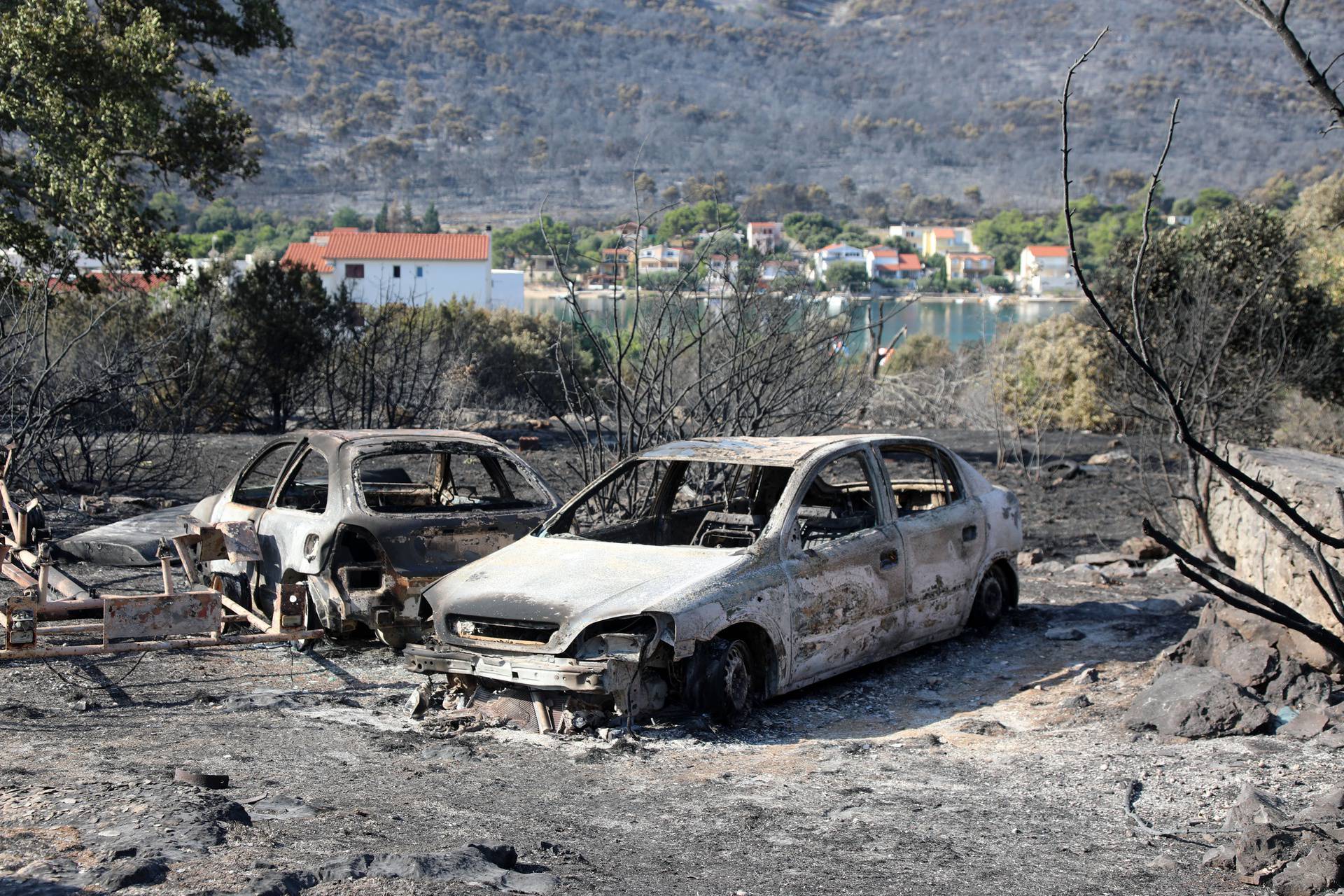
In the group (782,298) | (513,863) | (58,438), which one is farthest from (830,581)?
(58,438)

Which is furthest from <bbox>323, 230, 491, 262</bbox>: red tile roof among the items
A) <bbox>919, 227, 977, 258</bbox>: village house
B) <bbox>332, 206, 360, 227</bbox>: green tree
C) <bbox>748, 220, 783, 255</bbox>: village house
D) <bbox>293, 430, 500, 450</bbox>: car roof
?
<bbox>293, 430, 500, 450</bbox>: car roof

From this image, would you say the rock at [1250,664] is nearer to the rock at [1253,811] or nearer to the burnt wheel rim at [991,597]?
the rock at [1253,811]

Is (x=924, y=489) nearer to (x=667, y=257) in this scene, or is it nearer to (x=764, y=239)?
(x=667, y=257)

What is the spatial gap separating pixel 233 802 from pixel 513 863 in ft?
4.05

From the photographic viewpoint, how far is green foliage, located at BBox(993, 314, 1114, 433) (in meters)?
27.3

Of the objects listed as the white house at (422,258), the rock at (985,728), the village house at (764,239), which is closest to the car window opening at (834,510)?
the rock at (985,728)

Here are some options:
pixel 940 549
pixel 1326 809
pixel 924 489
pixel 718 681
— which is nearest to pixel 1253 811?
pixel 1326 809

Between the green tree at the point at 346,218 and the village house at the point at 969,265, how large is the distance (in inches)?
2544

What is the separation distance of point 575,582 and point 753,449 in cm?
168

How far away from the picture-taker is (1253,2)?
102 inches

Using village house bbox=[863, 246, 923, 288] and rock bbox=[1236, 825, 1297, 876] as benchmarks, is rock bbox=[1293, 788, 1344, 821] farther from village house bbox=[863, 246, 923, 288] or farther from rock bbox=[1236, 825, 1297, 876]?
village house bbox=[863, 246, 923, 288]

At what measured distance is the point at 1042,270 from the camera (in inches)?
4419

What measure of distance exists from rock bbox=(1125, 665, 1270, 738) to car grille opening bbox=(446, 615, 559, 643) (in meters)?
3.03

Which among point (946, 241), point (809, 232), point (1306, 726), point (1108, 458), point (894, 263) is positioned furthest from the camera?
point (946, 241)
